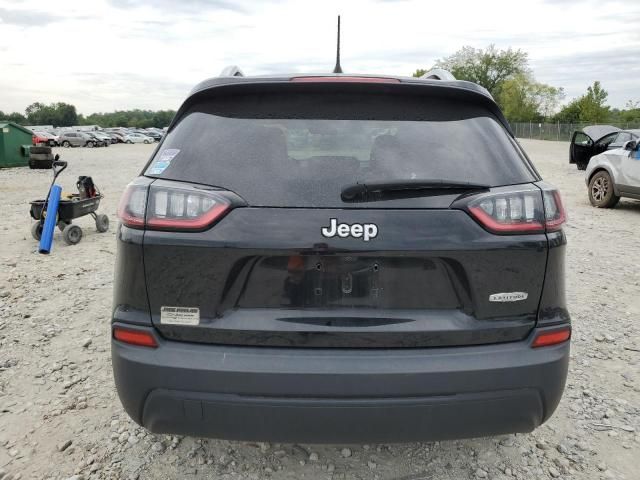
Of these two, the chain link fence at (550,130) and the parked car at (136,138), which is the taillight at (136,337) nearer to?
Answer: the chain link fence at (550,130)

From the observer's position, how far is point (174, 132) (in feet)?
7.29

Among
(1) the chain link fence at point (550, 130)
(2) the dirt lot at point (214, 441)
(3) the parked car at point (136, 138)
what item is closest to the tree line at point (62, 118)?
(3) the parked car at point (136, 138)

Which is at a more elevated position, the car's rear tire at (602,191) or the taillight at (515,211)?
the taillight at (515,211)

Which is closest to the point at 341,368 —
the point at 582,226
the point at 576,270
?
the point at 576,270

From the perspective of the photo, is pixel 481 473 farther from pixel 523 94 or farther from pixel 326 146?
pixel 523 94

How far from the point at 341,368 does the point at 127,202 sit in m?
1.04

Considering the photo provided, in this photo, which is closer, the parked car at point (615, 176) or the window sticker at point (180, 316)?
the window sticker at point (180, 316)

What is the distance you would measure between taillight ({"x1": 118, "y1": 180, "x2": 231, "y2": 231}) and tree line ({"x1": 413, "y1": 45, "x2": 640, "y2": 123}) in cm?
5360

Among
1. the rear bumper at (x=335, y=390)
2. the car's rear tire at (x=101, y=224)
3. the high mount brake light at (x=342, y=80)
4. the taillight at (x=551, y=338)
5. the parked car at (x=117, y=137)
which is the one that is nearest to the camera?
the rear bumper at (x=335, y=390)

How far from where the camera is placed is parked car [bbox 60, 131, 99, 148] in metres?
50.0

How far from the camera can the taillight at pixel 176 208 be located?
1.95 m

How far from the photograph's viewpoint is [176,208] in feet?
6.47

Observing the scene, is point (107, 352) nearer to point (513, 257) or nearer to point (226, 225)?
point (226, 225)

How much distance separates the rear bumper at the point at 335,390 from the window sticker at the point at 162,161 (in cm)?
66
